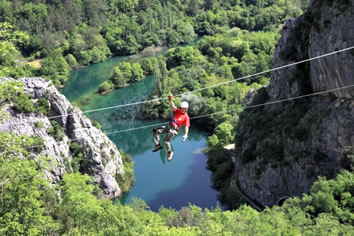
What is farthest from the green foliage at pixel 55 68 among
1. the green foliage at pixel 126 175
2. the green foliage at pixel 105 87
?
the green foliage at pixel 126 175

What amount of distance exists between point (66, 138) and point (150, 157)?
11188 millimetres

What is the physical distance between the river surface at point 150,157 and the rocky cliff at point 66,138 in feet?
9.47

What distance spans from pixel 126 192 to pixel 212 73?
31322 millimetres

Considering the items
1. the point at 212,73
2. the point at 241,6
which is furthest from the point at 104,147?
the point at 241,6

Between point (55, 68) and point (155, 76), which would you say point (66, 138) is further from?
point (55, 68)

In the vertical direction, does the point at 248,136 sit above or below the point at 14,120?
above

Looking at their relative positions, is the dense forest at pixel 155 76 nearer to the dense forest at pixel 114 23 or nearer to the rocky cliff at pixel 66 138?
the dense forest at pixel 114 23

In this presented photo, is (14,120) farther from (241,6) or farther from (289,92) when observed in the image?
(241,6)

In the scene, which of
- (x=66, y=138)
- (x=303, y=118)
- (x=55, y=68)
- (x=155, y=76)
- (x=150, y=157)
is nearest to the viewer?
(x=303, y=118)

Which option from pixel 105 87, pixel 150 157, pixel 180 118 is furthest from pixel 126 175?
pixel 180 118

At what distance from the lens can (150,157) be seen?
4738 cm

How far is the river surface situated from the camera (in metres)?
38.7

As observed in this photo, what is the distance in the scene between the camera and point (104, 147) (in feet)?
138

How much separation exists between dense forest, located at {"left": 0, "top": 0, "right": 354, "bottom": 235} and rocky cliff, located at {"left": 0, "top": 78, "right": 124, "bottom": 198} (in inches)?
58.7
